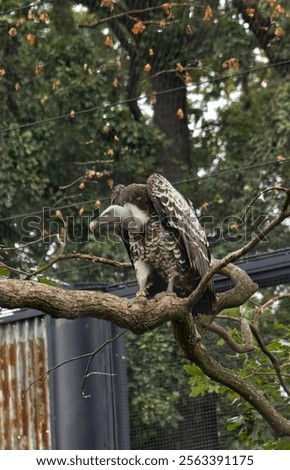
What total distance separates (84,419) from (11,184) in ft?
15.5

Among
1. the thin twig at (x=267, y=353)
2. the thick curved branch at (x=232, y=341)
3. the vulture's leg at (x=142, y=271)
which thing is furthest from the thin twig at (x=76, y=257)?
the thin twig at (x=267, y=353)

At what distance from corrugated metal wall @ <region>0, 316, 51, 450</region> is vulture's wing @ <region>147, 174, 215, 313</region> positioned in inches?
96.1

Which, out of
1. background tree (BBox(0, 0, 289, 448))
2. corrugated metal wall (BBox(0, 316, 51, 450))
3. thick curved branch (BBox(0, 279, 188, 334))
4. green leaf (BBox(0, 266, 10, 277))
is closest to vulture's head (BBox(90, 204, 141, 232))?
thick curved branch (BBox(0, 279, 188, 334))

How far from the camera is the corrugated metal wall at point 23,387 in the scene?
838 centimetres

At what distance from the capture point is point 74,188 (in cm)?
1278

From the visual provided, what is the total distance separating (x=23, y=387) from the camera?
849 cm

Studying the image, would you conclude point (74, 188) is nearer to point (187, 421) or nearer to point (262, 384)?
point (187, 421)

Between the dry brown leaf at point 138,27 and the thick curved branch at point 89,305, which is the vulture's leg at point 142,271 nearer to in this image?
the thick curved branch at point 89,305

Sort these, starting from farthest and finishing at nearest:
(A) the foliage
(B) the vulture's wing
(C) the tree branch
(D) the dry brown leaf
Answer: (D) the dry brown leaf < (B) the vulture's wing < (A) the foliage < (C) the tree branch

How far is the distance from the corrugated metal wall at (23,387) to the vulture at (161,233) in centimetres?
225

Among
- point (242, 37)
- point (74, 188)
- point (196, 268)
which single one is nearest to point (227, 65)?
point (242, 37)

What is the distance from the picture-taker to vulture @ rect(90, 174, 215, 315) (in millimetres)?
6262

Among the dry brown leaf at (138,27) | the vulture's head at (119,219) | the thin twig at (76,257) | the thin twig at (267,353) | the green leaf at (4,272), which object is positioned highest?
the dry brown leaf at (138,27)

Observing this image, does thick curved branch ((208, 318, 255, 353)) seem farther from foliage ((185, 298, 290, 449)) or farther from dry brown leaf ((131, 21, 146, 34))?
dry brown leaf ((131, 21, 146, 34))
